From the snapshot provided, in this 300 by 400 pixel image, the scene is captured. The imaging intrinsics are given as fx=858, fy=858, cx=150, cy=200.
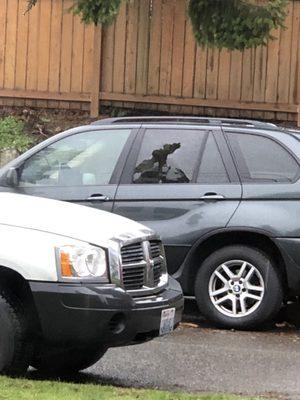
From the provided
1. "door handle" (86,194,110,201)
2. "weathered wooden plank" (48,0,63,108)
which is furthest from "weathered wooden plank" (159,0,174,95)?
"door handle" (86,194,110,201)

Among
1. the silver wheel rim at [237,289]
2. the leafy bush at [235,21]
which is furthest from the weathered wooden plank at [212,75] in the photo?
the silver wheel rim at [237,289]

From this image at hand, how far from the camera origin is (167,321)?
18.8 ft

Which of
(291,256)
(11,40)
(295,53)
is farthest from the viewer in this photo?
(11,40)

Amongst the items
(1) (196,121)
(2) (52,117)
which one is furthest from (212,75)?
(1) (196,121)

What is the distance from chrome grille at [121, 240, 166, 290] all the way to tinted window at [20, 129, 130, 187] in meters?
2.36

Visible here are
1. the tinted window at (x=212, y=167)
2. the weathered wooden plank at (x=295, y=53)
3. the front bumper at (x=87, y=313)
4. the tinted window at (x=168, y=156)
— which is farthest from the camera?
the weathered wooden plank at (x=295, y=53)

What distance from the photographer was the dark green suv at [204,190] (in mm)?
7707

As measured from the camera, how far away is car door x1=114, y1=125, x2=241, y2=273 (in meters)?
7.86

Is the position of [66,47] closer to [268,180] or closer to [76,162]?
[76,162]

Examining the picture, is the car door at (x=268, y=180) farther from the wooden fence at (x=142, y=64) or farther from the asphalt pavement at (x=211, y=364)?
the wooden fence at (x=142, y=64)

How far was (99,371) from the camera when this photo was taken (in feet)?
21.2

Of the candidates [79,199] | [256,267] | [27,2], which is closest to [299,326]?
[256,267]

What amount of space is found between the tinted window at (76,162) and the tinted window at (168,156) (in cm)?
25

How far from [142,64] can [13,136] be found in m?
2.26
